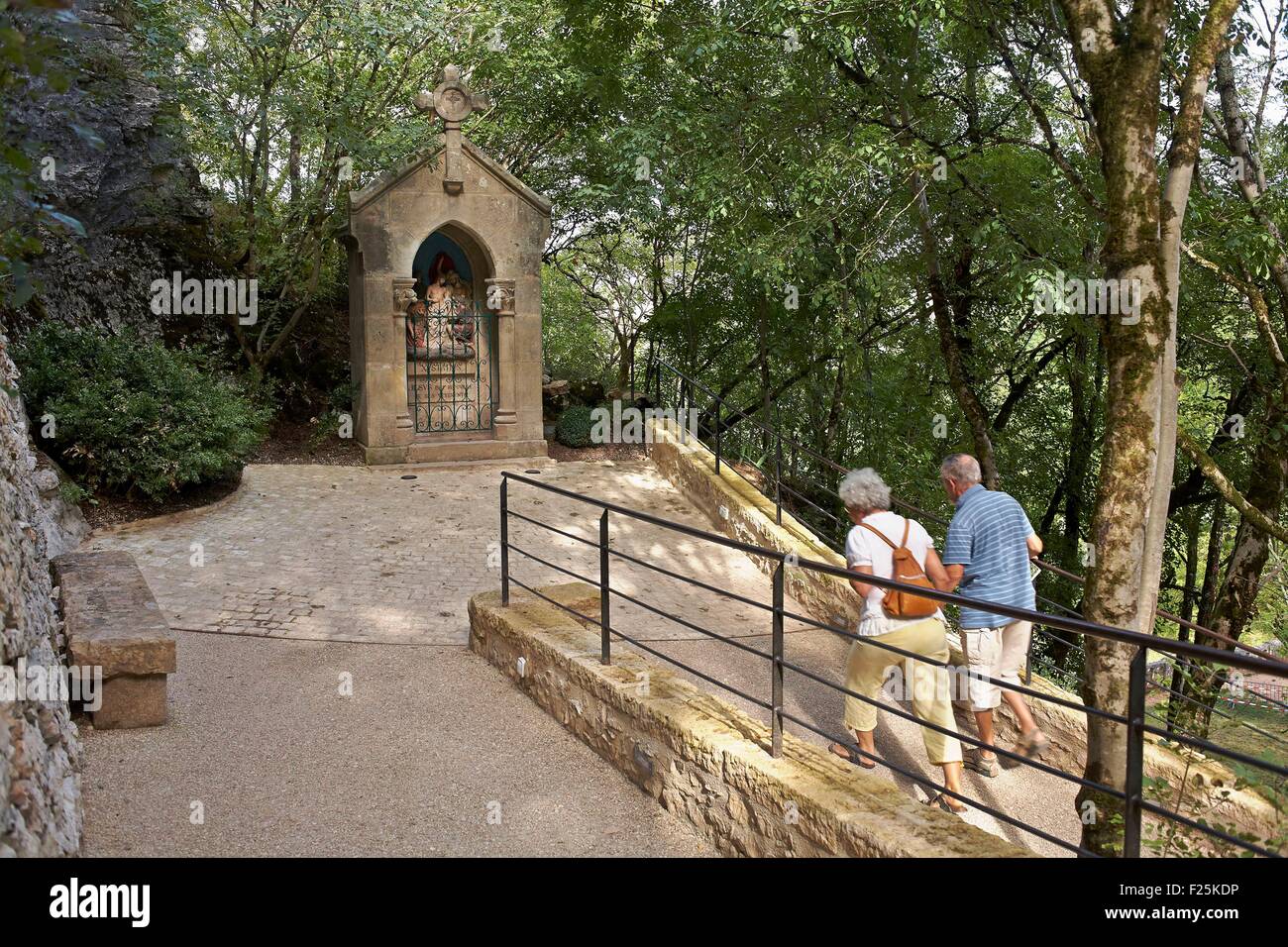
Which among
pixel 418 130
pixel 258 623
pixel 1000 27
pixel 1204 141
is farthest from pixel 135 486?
pixel 1204 141

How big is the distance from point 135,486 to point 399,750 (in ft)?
21.9

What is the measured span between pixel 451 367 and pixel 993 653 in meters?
11.2

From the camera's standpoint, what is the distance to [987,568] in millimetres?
5527

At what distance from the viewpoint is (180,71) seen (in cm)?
1226

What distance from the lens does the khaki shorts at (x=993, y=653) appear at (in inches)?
224

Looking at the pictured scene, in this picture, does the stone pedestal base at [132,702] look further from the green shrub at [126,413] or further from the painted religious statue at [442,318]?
the painted religious statue at [442,318]

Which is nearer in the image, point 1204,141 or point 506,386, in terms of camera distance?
point 1204,141

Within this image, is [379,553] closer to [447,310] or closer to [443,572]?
[443,572]

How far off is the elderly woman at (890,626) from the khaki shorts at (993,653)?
0.51 metres

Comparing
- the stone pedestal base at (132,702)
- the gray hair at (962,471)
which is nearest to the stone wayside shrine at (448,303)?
the stone pedestal base at (132,702)

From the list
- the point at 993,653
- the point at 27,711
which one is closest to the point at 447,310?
the point at 993,653

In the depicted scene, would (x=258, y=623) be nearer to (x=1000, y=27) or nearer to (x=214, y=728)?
(x=214, y=728)

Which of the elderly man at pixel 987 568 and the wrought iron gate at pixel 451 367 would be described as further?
the wrought iron gate at pixel 451 367

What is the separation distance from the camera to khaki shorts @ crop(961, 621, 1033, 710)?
18.6 feet
